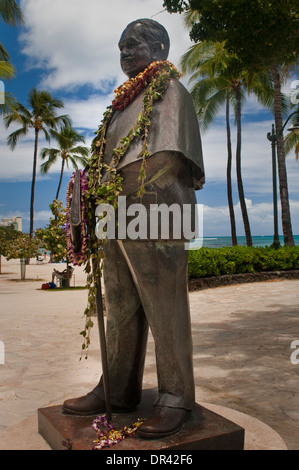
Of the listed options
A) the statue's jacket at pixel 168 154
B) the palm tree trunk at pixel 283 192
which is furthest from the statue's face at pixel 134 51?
the palm tree trunk at pixel 283 192

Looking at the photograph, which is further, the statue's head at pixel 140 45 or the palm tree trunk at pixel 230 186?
the palm tree trunk at pixel 230 186

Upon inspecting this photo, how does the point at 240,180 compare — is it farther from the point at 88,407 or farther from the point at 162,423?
the point at 162,423

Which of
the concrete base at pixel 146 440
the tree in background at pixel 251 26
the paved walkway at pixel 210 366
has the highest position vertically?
the tree in background at pixel 251 26

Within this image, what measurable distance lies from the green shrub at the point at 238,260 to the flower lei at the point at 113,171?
869 cm

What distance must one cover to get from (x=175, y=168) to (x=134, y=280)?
→ 25.5 inches

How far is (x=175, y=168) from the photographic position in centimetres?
243


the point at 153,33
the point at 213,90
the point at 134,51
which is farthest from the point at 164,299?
the point at 213,90

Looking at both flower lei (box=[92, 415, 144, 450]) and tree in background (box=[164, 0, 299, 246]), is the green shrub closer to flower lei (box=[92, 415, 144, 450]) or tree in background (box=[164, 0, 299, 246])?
tree in background (box=[164, 0, 299, 246])

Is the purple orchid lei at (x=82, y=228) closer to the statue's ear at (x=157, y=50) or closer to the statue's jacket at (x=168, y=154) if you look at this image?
the statue's jacket at (x=168, y=154)

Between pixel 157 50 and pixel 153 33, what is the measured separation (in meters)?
0.09

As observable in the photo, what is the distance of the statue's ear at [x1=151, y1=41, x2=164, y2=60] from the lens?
2605mm

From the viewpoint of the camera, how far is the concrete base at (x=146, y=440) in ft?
7.43

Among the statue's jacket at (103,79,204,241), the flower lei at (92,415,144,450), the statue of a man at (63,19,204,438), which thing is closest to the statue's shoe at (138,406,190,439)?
the statue of a man at (63,19,204,438)
